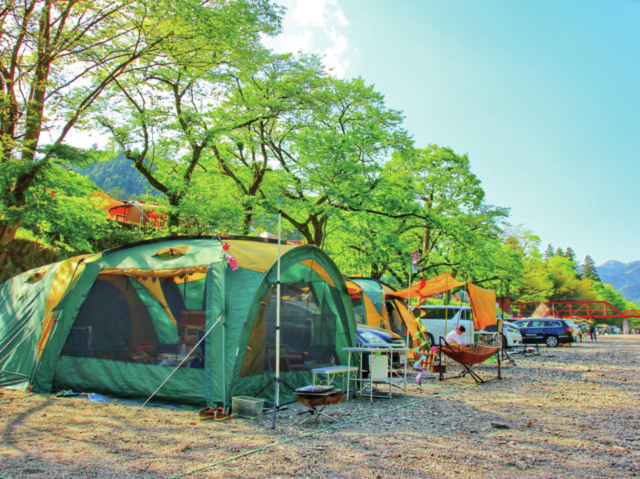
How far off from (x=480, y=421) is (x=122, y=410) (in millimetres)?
4854

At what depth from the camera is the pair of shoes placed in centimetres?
612

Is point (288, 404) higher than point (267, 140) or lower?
lower

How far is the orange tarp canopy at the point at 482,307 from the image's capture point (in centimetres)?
1346

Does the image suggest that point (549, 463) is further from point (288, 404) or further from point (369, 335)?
point (369, 335)

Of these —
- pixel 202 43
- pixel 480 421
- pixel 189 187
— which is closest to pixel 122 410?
pixel 480 421

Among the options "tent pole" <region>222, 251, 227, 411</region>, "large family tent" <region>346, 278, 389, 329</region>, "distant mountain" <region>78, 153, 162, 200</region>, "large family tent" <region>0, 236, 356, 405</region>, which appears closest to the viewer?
"tent pole" <region>222, 251, 227, 411</region>

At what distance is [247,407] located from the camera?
20.6 ft

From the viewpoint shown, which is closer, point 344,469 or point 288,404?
point 344,469

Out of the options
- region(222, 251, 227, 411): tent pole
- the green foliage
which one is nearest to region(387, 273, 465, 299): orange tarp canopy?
region(222, 251, 227, 411): tent pole

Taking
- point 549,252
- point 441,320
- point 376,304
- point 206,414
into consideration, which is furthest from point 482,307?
point 549,252

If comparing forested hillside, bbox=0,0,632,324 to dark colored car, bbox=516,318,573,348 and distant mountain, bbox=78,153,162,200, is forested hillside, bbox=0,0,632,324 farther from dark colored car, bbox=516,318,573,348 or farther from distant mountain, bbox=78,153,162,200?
distant mountain, bbox=78,153,162,200

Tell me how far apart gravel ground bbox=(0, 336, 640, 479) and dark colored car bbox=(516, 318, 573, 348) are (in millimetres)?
17433

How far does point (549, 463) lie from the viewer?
14.6 ft

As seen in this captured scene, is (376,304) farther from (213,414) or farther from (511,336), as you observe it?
(213,414)
